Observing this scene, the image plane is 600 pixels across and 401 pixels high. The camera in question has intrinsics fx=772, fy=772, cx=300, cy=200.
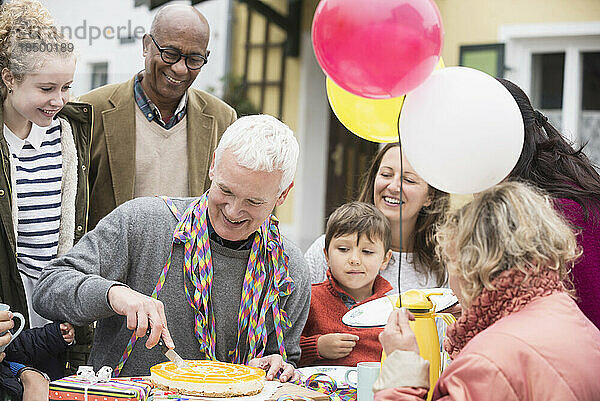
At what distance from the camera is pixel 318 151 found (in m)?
8.89

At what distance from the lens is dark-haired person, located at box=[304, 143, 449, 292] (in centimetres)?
287

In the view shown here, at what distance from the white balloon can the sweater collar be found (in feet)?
3.03

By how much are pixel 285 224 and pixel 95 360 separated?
6690mm

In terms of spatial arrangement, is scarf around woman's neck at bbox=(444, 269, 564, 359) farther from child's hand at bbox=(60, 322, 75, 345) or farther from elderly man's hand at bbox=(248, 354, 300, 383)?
child's hand at bbox=(60, 322, 75, 345)

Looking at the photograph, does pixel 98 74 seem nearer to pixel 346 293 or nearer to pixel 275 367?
pixel 346 293

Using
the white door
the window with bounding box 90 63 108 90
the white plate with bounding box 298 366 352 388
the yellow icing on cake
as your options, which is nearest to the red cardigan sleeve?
the white plate with bounding box 298 366 352 388

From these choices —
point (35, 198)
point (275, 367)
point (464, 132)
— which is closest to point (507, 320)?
point (464, 132)

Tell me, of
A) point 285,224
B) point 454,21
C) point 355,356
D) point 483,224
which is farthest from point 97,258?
point 285,224

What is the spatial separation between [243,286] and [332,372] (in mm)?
352

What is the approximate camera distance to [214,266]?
2.17m

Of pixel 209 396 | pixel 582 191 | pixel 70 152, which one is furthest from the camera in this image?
pixel 70 152

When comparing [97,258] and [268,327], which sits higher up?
[97,258]

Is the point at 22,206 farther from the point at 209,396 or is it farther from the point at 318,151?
the point at 318,151

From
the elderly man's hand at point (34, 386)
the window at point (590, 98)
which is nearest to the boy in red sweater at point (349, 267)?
the elderly man's hand at point (34, 386)
